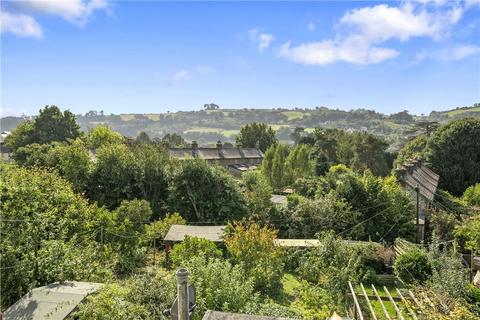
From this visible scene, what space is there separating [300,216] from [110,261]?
11.8 metres

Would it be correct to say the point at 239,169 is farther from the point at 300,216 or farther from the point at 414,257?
the point at 414,257

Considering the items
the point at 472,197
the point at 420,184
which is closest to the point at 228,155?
the point at 420,184

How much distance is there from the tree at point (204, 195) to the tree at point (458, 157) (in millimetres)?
20775

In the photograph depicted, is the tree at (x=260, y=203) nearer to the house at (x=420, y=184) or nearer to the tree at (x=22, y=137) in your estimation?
the house at (x=420, y=184)

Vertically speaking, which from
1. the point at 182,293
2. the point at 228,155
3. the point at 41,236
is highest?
the point at 182,293

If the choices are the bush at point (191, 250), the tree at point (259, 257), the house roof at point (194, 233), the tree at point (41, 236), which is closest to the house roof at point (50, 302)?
the tree at point (41, 236)

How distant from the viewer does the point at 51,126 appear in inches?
2003

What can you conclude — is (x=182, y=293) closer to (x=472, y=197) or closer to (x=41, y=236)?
(x=41, y=236)

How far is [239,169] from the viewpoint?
5059 cm

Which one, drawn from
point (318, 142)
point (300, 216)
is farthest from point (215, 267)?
point (318, 142)

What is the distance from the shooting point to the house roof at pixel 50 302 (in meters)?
9.29

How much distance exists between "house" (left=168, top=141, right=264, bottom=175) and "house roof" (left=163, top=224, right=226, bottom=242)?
28.5 m

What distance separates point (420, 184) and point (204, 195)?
1594 cm

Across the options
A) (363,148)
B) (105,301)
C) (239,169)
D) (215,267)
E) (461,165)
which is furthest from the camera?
(239,169)
